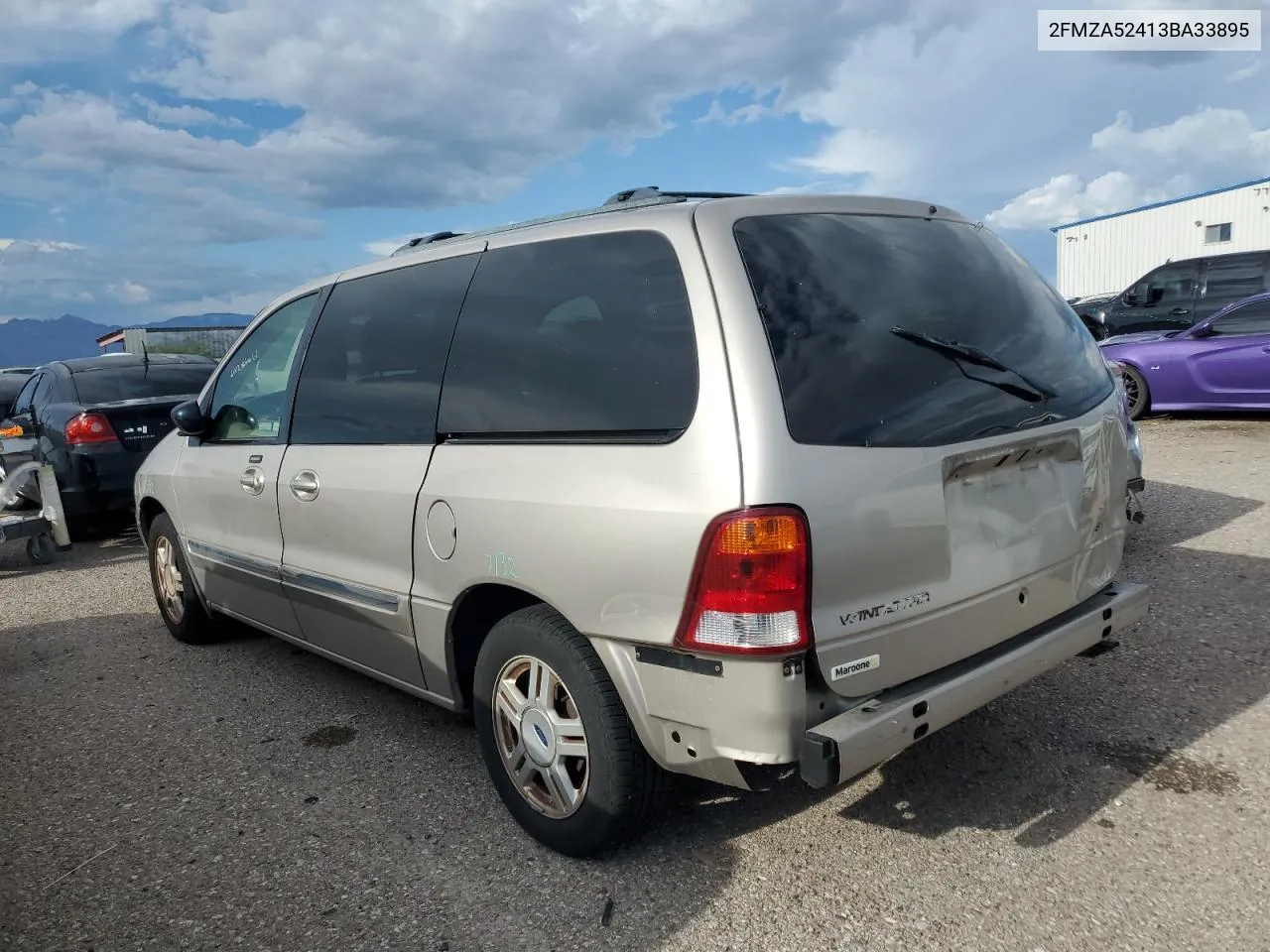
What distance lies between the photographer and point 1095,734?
11.3ft

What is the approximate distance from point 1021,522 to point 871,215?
1002mm

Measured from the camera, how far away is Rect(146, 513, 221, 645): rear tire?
506 cm

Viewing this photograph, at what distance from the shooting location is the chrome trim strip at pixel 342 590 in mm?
3338

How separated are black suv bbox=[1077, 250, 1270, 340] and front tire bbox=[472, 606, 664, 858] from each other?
12.6 metres

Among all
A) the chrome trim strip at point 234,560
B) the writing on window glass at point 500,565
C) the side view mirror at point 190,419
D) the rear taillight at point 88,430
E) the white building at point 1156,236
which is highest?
the white building at point 1156,236

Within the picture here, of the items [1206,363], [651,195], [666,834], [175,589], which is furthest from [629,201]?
[1206,363]

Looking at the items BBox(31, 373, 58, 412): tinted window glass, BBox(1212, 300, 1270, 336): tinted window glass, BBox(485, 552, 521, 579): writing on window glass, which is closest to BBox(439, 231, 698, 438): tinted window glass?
BBox(485, 552, 521, 579): writing on window glass

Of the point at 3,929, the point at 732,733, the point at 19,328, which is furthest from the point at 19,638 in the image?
the point at 19,328

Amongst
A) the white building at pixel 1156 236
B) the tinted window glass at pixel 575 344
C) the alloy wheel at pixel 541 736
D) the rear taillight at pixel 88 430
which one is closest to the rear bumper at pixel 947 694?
the alloy wheel at pixel 541 736

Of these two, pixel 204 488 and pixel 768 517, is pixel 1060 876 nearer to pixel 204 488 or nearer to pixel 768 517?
pixel 768 517

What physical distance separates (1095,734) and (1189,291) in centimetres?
1281

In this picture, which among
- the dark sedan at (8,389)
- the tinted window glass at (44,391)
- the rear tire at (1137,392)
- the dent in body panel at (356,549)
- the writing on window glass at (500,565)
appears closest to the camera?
the writing on window glass at (500,565)

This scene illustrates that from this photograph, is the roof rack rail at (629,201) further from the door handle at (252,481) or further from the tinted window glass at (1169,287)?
the tinted window glass at (1169,287)

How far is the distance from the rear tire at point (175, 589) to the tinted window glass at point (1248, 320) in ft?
33.7
